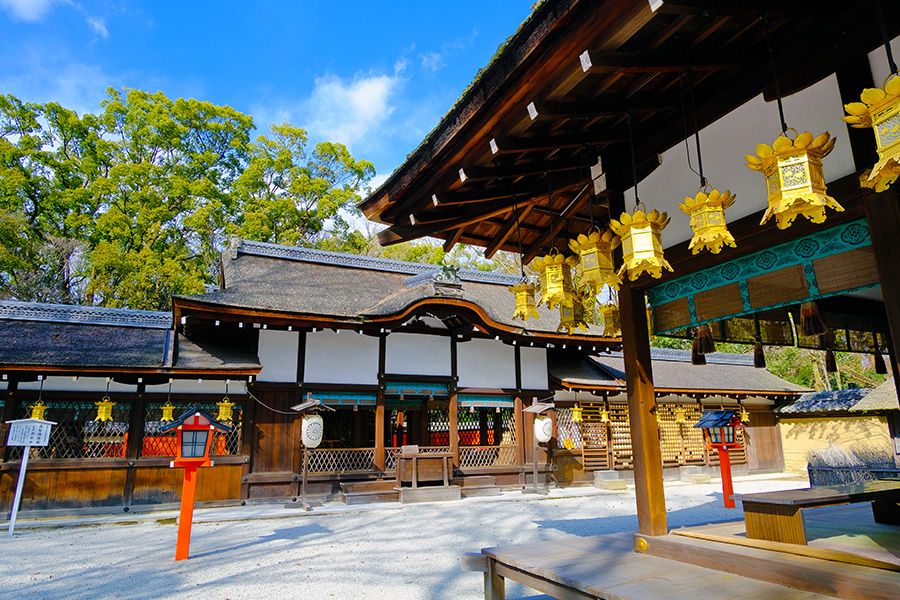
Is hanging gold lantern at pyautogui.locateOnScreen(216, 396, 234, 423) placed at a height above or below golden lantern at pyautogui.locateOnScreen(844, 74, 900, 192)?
below

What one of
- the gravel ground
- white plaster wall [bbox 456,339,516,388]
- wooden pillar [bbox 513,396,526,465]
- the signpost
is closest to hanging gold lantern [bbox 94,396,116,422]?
the signpost

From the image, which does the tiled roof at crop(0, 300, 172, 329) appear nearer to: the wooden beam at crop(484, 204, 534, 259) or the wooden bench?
the wooden beam at crop(484, 204, 534, 259)

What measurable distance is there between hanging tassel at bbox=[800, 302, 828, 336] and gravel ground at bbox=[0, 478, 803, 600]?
10.9 feet

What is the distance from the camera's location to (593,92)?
351 cm

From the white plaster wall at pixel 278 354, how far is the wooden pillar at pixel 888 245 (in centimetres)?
1101

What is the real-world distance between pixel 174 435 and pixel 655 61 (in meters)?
11.3

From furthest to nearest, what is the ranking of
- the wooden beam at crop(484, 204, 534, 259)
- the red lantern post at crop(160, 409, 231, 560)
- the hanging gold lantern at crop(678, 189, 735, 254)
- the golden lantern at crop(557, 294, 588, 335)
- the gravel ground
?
the red lantern post at crop(160, 409, 231, 560)
the gravel ground
the wooden beam at crop(484, 204, 534, 259)
the golden lantern at crop(557, 294, 588, 335)
the hanging gold lantern at crop(678, 189, 735, 254)

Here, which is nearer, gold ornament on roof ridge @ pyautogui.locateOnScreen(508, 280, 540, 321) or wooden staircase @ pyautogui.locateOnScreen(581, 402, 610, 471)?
gold ornament on roof ridge @ pyautogui.locateOnScreen(508, 280, 540, 321)

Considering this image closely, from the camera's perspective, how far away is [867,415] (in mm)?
15266

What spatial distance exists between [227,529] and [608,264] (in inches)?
309

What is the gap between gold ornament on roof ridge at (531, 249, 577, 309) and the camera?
14.1ft

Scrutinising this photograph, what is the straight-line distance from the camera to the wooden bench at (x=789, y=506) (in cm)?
328

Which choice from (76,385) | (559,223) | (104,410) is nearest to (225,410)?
(104,410)

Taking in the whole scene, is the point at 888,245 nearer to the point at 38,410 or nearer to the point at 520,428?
the point at 520,428
